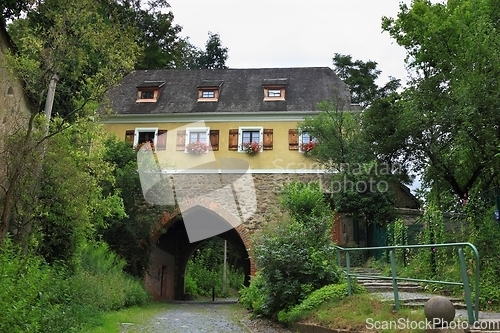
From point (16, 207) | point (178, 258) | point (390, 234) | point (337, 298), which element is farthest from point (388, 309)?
point (178, 258)

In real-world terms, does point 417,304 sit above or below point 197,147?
below

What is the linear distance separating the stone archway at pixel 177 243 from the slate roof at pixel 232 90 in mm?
4254

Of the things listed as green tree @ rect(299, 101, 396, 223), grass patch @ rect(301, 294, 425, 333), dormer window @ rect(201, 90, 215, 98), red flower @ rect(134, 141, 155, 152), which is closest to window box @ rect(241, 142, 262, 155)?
dormer window @ rect(201, 90, 215, 98)

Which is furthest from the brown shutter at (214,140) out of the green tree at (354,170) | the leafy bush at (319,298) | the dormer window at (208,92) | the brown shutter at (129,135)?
the leafy bush at (319,298)

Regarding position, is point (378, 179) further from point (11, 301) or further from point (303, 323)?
point (11, 301)

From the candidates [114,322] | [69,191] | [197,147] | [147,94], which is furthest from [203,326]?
[147,94]

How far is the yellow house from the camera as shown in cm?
2084

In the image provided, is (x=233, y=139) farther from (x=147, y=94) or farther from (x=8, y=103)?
(x=8, y=103)

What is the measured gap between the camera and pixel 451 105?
13133 millimetres

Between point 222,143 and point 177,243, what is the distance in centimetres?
697

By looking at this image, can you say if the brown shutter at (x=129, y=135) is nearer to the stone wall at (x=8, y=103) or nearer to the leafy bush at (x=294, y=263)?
the stone wall at (x=8, y=103)

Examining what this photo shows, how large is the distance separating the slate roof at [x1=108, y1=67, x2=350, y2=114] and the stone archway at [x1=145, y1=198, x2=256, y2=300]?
4.25 m

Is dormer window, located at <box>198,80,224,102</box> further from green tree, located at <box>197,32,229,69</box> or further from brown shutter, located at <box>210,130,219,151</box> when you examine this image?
green tree, located at <box>197,32,229,69</box>

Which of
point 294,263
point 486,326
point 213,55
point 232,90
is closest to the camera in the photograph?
point 486,326
